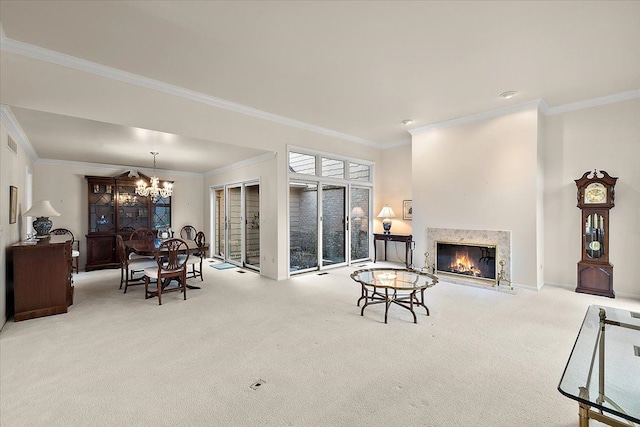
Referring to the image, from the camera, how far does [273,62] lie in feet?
10.9

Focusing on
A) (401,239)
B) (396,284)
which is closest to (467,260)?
(401,239)

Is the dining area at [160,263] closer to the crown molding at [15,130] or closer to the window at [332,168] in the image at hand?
the crown molding at [15,130]

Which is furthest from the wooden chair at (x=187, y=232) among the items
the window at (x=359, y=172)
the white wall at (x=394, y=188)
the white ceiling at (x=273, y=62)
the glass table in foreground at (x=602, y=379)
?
the glass table in foreground at (x=602, y=379)

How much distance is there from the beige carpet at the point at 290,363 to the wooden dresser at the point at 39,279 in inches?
Result: 7.0

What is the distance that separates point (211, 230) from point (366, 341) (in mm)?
6218

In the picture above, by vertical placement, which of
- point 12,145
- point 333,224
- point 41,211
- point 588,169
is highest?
point 12,145

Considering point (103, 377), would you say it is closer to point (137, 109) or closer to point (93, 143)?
point (137, 109)

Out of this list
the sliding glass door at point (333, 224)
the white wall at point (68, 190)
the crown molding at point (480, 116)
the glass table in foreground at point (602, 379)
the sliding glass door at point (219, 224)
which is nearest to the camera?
the glass table in foreground at point (602, 379)

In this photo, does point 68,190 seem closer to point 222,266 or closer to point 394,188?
point 222,266

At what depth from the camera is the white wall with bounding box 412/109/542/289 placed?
182 inches

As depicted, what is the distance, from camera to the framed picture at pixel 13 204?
11.9 feet

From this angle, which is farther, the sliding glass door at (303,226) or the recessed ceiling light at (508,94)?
the sliding glass door at (303,226)

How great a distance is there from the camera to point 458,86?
3.97 metres

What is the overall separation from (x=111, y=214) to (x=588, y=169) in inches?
369
